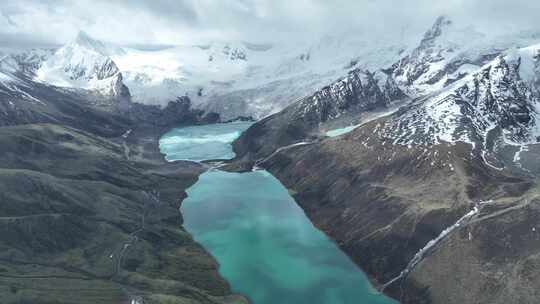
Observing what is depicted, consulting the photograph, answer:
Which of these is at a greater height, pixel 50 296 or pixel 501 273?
pixel 50 296

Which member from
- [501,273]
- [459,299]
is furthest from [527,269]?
[459,299]

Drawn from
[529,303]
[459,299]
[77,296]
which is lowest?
[529,303]

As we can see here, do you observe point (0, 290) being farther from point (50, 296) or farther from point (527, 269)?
point (527, 269)

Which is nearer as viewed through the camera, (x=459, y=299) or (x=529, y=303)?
(x=529, y=303)

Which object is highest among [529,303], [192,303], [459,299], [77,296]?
[77,296]

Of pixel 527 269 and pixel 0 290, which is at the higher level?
pixel 0 290

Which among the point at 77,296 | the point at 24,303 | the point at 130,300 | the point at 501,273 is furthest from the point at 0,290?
the point at 501,273

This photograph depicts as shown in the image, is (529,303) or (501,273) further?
(501,273)

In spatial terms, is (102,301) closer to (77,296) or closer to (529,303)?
(77,296)
